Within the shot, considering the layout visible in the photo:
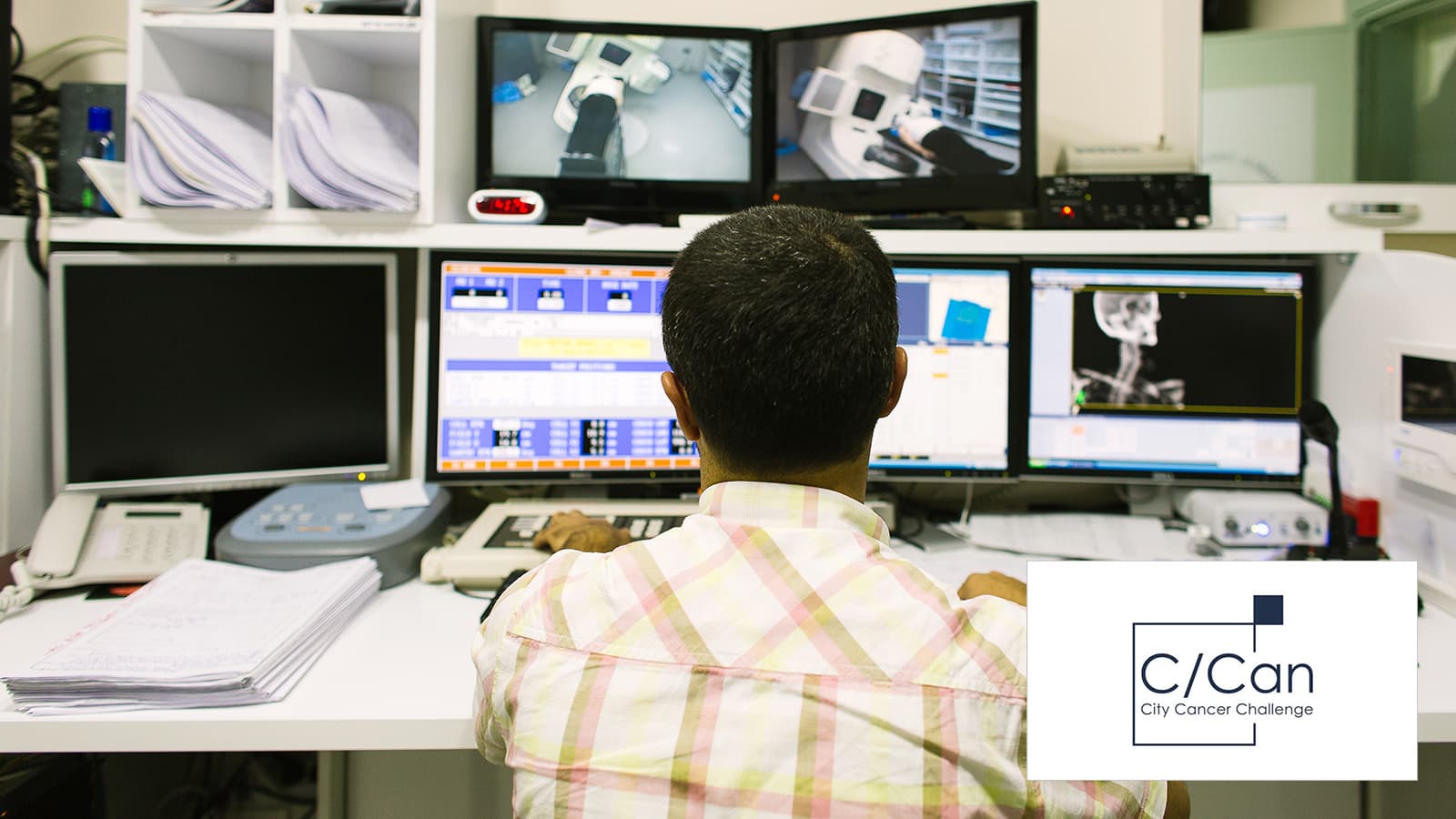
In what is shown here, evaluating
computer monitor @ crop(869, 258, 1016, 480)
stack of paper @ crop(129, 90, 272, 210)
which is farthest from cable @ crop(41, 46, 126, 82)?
computer monitor @ crop(869, 258, 1016, 480)

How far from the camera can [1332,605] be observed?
31.1 inches

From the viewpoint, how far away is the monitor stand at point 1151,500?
1.67 metres

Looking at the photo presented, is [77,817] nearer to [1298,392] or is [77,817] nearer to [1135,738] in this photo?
[1135,738]

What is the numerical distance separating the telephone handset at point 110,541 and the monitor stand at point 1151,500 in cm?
152

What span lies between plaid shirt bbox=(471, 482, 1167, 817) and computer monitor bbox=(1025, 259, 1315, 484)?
0.94 meters

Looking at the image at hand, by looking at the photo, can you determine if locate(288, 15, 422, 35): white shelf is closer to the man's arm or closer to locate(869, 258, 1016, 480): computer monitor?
locate(869, 258, 1016, 480): computer monitor

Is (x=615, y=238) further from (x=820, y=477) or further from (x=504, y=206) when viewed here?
(x=820, y=477)

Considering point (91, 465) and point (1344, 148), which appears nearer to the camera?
point (91, 465)

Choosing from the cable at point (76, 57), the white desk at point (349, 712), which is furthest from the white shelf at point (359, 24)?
the white desk at point (349, 712)

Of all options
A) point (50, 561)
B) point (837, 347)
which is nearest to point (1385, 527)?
point (837, 347)

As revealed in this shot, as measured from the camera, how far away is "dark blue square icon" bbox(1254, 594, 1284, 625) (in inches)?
30.3

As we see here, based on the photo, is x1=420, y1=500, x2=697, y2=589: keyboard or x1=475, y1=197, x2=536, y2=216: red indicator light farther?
x1=475, y1=197, x2=536, y2=216: red indicator light

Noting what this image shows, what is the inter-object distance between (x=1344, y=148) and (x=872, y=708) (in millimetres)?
1631

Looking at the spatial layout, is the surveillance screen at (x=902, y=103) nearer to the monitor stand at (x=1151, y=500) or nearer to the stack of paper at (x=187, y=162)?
the monitor stand at (x=1151, y=500)
